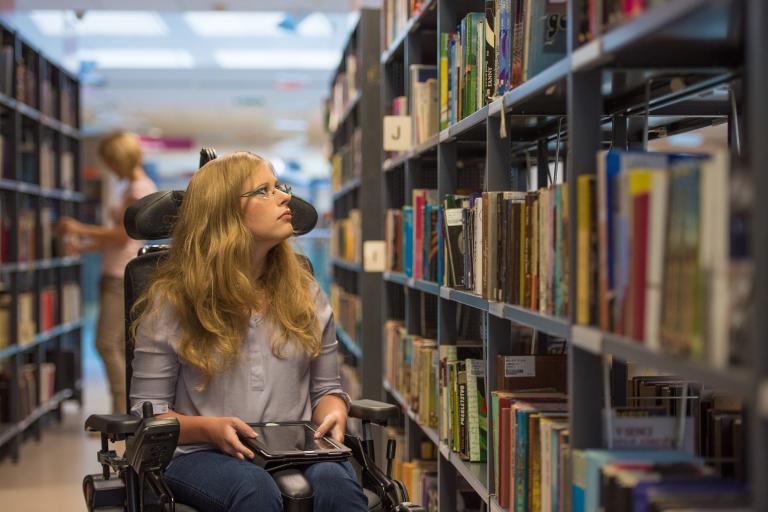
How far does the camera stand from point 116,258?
17.8 ft

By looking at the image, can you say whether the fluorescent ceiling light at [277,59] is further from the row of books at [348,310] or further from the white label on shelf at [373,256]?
the white label on shelf at [373,256]

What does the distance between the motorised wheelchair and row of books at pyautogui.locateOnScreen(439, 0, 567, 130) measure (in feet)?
2.74

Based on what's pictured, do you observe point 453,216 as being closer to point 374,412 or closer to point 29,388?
point 374,412

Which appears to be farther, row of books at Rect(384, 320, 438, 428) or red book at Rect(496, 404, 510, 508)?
row of books at Rect(384, 320, 438, 428)

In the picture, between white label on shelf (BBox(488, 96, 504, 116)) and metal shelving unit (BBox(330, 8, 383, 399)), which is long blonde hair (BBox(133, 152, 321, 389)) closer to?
white label on shelf (BBox(488, 96, 504, 116))

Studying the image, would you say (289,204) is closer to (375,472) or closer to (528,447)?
(375,472)

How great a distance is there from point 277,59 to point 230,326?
27.9 ft

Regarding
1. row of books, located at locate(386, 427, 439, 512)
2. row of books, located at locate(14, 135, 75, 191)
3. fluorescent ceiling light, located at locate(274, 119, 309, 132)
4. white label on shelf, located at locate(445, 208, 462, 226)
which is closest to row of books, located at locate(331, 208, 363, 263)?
row of books, located at locate(386, 427, 439, 512)

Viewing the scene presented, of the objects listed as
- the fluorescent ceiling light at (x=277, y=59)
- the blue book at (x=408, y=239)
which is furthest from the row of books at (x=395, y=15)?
the fluorescent ceiling light at (x=277, y=59)

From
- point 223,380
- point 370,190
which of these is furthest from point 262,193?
point 370,190

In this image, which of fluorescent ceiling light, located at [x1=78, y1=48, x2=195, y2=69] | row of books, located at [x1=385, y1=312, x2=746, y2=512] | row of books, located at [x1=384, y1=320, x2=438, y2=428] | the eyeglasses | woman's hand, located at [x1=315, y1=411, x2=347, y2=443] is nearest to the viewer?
row of books, located at [x1=385, y1=312, x2=746, y2=512]

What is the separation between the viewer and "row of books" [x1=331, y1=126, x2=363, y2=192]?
4896 mm

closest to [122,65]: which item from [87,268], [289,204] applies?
[87,268]

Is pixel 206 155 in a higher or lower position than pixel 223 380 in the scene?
higher
